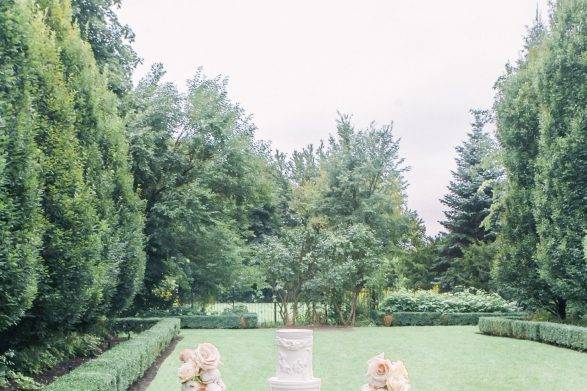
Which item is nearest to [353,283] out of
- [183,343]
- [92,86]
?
[183,343]

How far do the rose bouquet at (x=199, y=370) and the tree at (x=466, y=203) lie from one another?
105 ft

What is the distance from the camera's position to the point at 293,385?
8.57 meters

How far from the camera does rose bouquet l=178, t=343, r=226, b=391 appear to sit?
7.60m

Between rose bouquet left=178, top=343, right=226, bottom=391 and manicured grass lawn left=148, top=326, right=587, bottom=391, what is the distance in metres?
4.37

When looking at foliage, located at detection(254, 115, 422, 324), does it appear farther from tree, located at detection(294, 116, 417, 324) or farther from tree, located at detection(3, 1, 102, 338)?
tree, located at detection(3, 1, 102, 338)

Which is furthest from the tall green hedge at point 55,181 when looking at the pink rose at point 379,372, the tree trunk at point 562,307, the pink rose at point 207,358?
the tree trunk at point 562,307

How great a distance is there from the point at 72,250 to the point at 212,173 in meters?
15.5

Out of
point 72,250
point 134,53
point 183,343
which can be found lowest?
point 183,343

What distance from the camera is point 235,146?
27703mm

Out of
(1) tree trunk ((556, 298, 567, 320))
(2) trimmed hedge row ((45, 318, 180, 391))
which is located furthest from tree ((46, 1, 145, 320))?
(1) tree trunk ((556, 298, 567, 320))

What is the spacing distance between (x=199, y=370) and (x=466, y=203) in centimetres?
3328

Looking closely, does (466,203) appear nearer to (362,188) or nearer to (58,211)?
(362,188)

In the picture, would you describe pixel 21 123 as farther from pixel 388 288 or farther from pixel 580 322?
pixel 388 288

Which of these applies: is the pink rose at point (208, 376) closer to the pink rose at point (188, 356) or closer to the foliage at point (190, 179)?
the pink rose at point (188, 356)
